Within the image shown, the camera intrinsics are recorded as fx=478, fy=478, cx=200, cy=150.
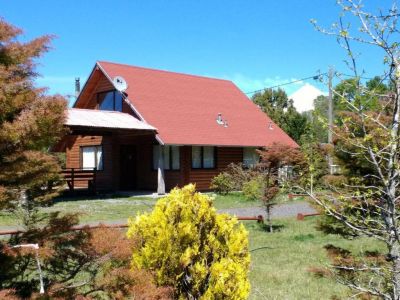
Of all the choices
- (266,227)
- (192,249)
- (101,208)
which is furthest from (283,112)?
(192,249)

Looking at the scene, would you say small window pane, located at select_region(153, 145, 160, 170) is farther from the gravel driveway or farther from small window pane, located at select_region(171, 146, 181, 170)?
the gravel driveway

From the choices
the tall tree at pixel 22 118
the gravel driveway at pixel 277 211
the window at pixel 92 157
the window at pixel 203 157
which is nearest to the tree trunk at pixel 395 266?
the tall tree at pixel 22 118

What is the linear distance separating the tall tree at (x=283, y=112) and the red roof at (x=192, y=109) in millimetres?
8843

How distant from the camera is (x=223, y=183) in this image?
76.9 feet

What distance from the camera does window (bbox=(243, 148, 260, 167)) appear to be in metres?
26.7

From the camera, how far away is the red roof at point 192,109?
917 inches

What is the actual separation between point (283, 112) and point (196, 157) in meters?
20.3

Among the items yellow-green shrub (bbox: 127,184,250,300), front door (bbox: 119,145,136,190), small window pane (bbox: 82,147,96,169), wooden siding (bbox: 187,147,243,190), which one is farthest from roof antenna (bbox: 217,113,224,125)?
yellow-green shrub (bbox: 127,184,250,300)

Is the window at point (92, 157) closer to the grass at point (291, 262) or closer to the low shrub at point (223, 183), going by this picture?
the low shrub at point (223, 183)

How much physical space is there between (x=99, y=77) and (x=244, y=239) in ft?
72.8

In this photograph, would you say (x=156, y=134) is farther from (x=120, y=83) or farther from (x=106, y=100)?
(x=106, y=100)

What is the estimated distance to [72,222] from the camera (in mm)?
4328

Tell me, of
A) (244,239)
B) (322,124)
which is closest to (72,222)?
(244,239)

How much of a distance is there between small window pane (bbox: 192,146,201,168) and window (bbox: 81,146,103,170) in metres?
5.08
